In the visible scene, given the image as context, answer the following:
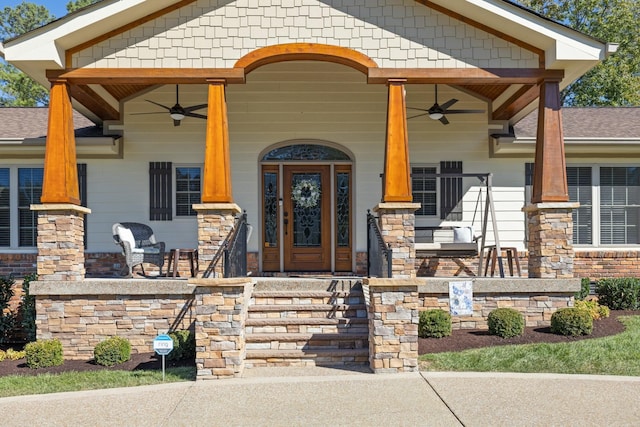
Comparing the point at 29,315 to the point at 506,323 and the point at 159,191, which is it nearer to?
the point at 159,191

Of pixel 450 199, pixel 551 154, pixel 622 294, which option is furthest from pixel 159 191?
pixel 622 294

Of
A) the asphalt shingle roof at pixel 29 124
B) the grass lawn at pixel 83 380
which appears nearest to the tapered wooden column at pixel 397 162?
the grass lawn at pixel 83 380

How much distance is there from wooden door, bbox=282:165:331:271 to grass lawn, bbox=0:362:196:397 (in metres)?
4.74

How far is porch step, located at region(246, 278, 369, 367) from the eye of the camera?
769cm

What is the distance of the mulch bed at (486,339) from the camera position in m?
8.18

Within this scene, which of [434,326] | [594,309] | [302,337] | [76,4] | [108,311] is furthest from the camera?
[76,4]

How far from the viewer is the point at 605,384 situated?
21.1 ft

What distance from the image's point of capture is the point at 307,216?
1209cm

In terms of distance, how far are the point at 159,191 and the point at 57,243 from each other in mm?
3301

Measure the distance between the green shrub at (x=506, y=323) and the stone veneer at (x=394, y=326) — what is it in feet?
5.97

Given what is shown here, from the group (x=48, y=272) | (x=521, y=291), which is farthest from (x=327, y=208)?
(x=48, y=272)

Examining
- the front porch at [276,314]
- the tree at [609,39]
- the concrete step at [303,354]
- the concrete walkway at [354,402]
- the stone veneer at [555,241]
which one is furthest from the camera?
the tree at [609,39]

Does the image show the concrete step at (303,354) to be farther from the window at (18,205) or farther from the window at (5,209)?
the window at (5,209)

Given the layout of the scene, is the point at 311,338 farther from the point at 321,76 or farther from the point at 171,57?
the point at 321,76
